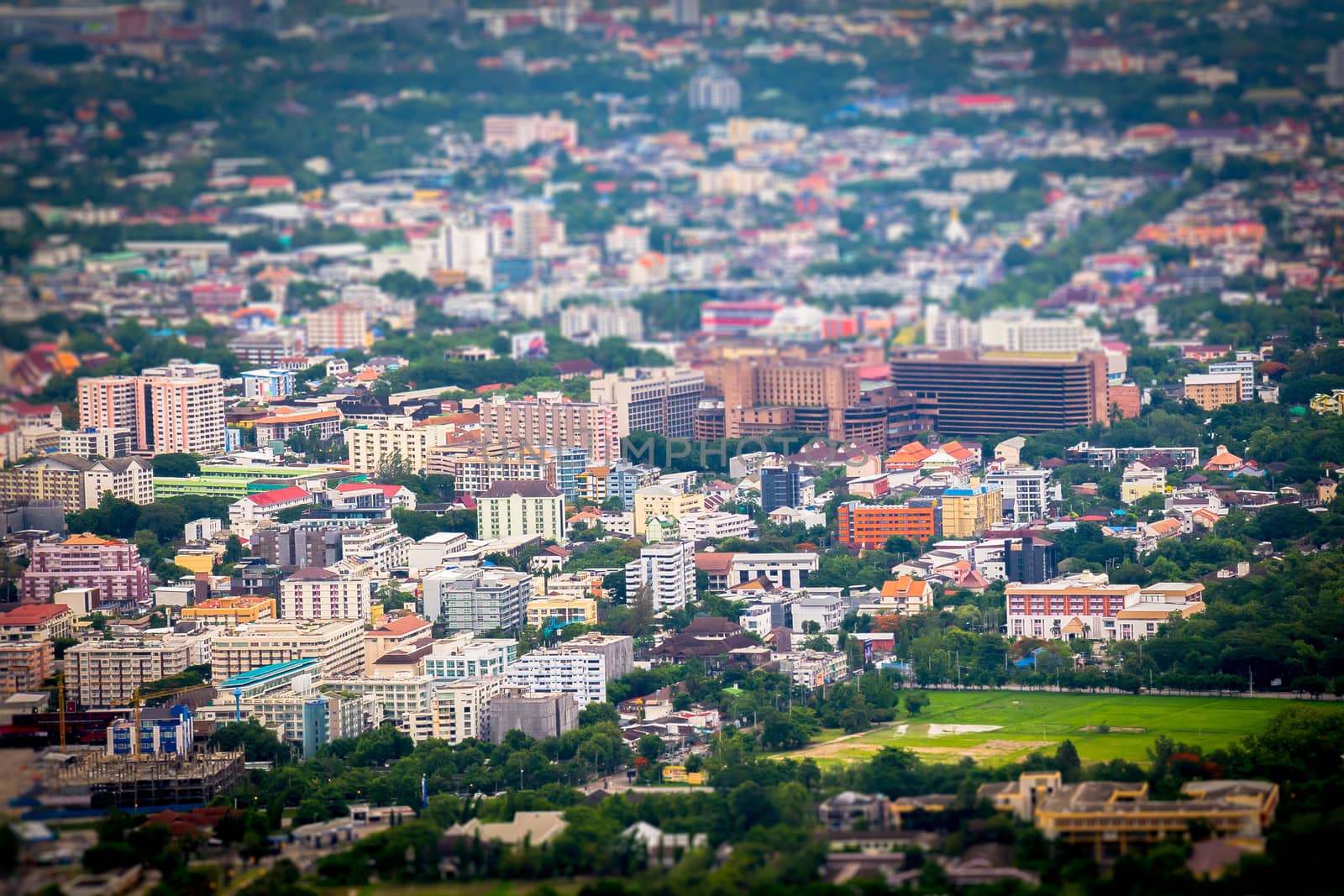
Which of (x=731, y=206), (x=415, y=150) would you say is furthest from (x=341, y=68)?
(x=731, y=206)

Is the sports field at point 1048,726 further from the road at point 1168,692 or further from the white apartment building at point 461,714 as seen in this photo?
the white apartment building at point 461,714

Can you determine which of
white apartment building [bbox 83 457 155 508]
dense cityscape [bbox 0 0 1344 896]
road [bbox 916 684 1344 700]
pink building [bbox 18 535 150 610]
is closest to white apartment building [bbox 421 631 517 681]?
dense cityscape [bbox 0 0 1344 896]

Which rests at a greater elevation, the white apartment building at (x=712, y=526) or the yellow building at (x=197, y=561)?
the white apartment building at (x=712, y=526)

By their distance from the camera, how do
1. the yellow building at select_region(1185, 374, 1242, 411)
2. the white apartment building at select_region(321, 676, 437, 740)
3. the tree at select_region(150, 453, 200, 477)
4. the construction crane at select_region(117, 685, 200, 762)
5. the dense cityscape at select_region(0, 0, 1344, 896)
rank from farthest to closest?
the yellow building at select_region(1185, 374, 1242, 411)
the tree at select_region(150, 453, 200, 477)
the white apartment building at select_region(321, 676, 437, 740)
the construction crane at select_region(117, 685, 200, 762)
the dense cityscape at select_region(0, 0, 1344, 896)

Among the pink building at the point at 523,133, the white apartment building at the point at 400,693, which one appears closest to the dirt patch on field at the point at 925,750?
the white apartment building at the point at 400,693

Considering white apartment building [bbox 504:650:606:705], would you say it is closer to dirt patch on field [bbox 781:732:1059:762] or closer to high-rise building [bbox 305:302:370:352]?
dirt patch on field [bbox 781:732:1059:762]

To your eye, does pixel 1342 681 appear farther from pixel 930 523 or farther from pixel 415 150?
pixel 415 150

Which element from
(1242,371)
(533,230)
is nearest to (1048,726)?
(1242,371)
